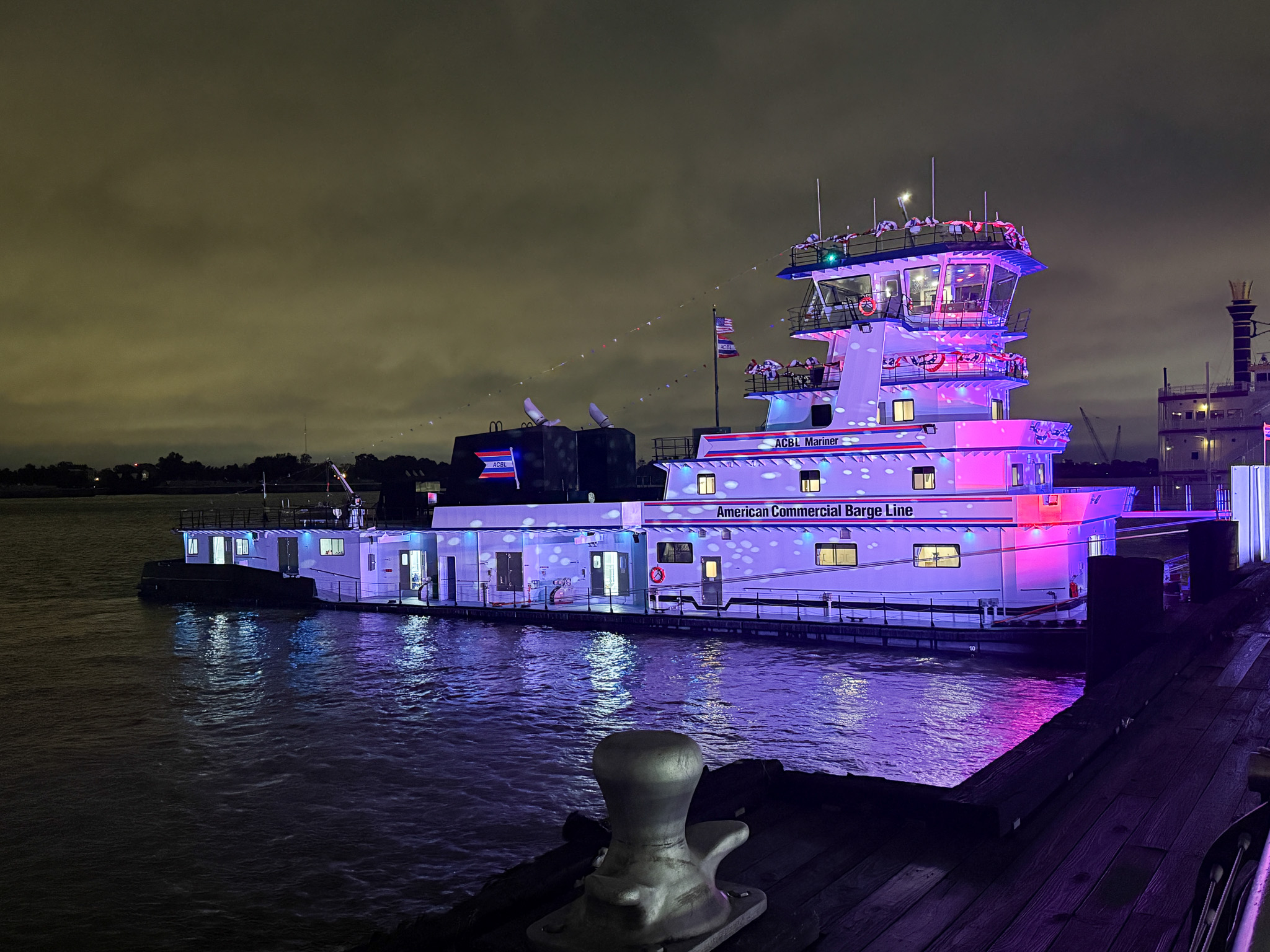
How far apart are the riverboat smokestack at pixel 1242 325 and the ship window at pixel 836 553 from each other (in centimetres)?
8885

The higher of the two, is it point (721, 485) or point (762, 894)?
point (721, 485)

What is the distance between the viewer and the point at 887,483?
28.1m

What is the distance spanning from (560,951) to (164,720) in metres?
23.6

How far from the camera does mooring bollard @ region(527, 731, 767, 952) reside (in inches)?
181

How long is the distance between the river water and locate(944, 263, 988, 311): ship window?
1215 cm

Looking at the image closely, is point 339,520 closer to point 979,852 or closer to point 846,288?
point 846,288

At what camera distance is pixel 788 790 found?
7.58 meters

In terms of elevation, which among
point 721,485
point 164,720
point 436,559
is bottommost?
point 164,720

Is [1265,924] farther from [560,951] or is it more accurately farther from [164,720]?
[164,720]

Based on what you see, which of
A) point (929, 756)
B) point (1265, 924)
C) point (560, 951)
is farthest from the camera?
point (929, 756)

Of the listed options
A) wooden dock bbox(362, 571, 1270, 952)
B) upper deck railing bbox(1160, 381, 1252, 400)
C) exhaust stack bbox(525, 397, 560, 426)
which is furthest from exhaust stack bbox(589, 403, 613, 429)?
upper deck railing bbox(1160, 381, 1252, 400)

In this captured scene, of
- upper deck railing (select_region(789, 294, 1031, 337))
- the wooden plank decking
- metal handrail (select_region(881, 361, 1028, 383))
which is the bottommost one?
the wooden plank decking

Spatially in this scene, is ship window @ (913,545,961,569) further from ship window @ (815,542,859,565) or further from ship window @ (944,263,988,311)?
ship window @ (944,263,988,311)

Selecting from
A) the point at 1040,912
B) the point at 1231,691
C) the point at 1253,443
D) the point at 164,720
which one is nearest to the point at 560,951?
the point at 1040,912
